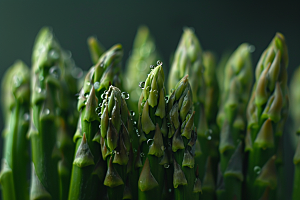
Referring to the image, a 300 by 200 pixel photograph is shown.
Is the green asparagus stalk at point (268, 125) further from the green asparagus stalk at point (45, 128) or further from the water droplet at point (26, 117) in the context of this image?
the water droplet at point (26, 117)

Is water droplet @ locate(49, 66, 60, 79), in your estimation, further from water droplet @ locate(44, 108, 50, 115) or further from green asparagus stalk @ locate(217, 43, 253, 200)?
green asparagus stalk @ locate(217, 43, 253, 200)

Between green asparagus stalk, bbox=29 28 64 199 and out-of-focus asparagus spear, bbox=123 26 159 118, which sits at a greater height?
out-of-focus asparagus spear, bbox=123 26 159 118

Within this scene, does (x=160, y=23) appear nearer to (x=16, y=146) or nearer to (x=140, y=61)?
(x=140, y=61)

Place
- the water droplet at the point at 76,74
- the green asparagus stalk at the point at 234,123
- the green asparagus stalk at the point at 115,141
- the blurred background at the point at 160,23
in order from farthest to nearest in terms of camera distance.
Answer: the blurred background at the point at 160,23, the water droplet at the point at 76,74, the green asparagus stalk at the point at 234,123, the green asparagus stalk at the point at 115,141

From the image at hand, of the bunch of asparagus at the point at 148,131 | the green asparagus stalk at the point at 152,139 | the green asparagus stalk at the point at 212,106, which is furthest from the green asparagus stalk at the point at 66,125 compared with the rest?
the green asparagus stalk at the point at 212,106

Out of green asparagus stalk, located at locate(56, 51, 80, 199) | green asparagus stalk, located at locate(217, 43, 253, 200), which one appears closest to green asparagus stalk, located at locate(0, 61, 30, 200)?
green asparagus stalk, located at locate(56, 51, 80, 199)
